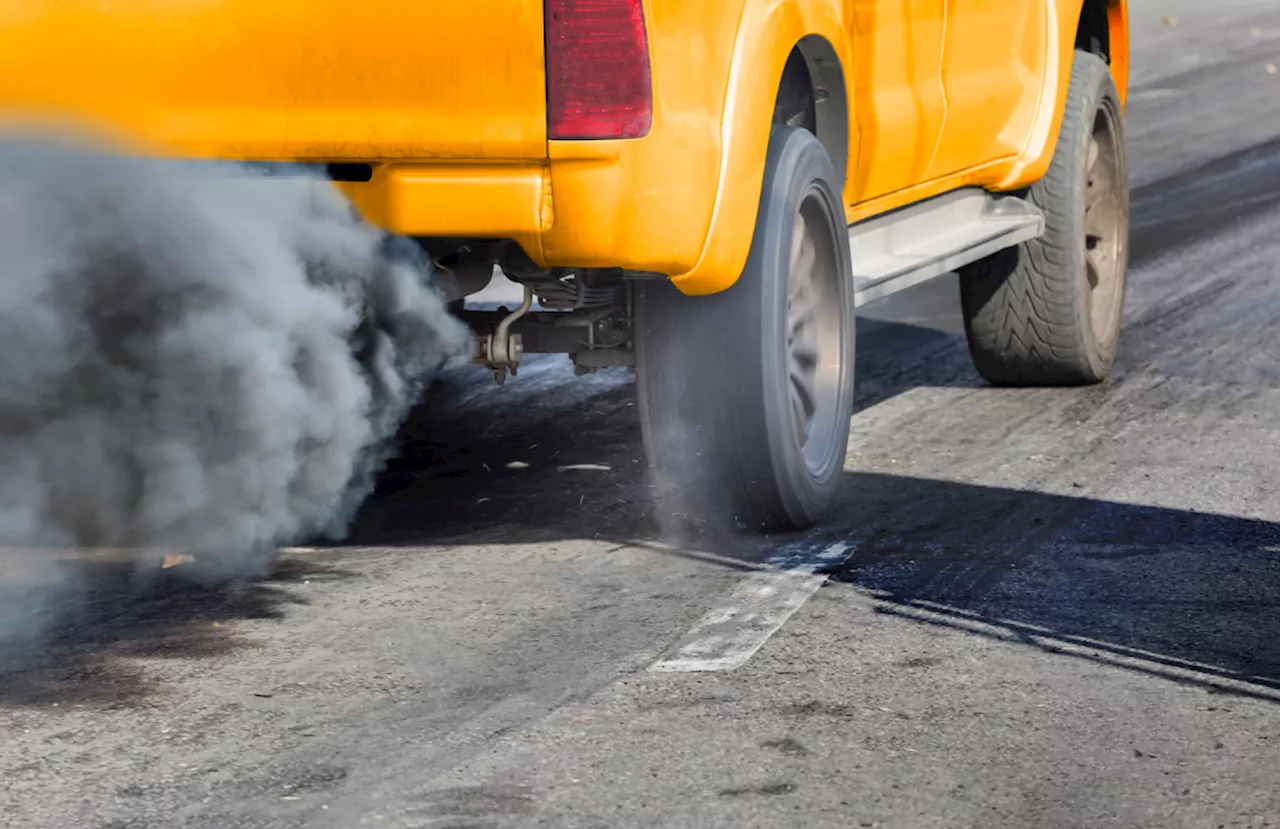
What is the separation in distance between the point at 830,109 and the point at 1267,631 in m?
2.13

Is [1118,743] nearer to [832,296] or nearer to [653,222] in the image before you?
[653,222]

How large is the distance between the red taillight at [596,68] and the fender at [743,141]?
1.12 ft

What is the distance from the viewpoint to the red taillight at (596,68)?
185 inches

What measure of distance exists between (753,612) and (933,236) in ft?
8.30

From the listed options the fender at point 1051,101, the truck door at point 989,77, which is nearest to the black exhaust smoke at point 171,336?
the truck door at point 989,77

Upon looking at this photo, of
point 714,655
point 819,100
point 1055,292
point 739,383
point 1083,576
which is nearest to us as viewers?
point 714,655

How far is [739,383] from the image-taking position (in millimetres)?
5250

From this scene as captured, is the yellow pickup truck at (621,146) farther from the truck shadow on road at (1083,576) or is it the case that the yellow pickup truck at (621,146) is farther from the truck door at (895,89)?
the truck shadow on road at (1083,576)

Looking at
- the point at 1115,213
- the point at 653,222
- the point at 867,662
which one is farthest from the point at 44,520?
the point at 1115,213

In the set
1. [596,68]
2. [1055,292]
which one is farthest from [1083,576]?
[1055,292]

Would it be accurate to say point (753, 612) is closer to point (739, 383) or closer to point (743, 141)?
point (739, 383)

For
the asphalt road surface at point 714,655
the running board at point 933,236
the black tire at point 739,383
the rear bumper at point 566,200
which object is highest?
the rear bumper at point 566,200

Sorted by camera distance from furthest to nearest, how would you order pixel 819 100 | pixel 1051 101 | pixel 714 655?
pixel 1051 101 < pixel 819 100 < pixel 714 655

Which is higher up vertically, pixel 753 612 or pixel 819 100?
pixel 819 100
